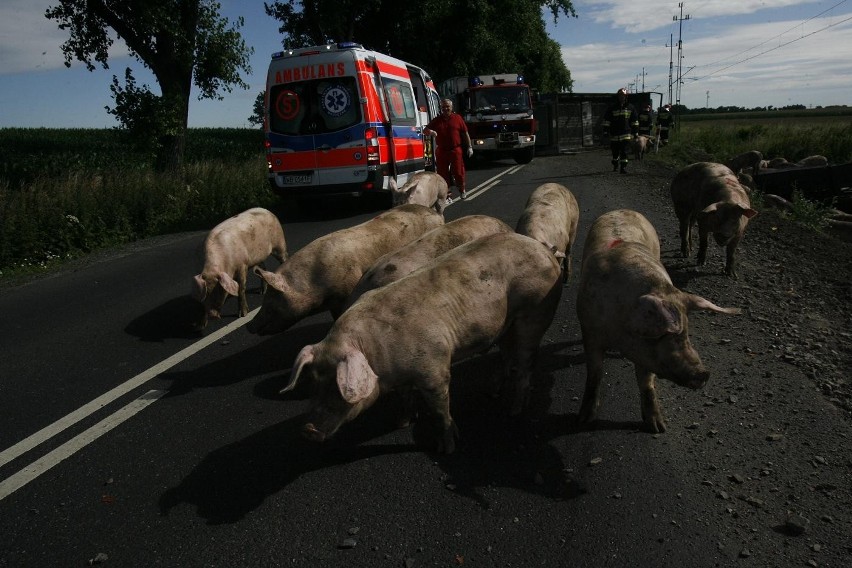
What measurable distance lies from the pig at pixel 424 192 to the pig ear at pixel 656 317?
5345mm

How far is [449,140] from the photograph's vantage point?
12789mm

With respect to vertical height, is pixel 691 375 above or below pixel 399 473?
above

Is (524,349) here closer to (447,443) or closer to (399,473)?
(447,443)

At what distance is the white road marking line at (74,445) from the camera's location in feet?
13.1

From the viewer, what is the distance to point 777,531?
3289 mm

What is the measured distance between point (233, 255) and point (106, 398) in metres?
2.42

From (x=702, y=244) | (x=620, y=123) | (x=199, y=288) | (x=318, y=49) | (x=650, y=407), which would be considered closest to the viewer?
(x=650, y=407)

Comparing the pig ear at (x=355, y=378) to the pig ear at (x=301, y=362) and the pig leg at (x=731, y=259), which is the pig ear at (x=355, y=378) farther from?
the pig leg at (x=731, y=259)

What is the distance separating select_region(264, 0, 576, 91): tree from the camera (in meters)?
31.3

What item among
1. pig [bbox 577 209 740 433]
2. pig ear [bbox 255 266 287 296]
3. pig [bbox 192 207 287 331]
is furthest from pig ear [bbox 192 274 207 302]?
pig [bbox 577 209 740 433]

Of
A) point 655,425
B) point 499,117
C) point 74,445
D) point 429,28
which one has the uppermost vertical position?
point 429,28

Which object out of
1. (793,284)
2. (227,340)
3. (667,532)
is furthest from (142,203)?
(667,532)

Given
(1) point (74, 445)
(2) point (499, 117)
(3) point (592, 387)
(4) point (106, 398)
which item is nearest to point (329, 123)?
(4) point (106, 398)

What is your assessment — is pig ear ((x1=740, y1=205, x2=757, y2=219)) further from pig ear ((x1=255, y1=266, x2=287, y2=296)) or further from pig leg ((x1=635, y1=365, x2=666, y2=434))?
pig ear ((x1=255, y1=266, x2=287, y2=296))
